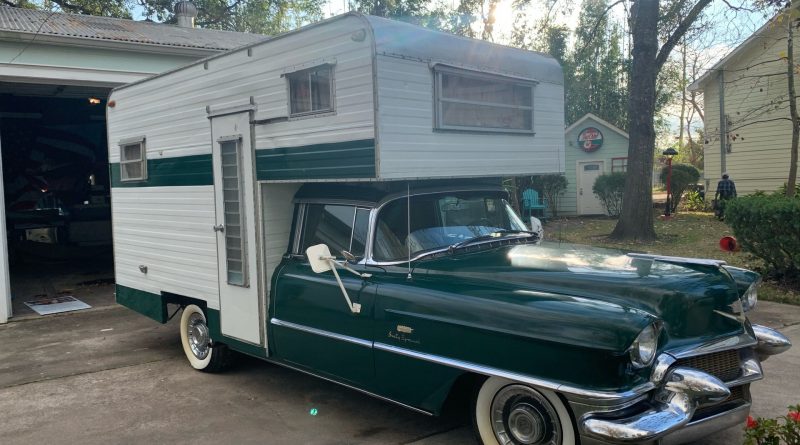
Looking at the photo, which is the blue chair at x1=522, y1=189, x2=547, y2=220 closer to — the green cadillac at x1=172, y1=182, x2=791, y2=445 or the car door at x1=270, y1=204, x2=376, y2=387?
the green cadillac at x1=172, y1=182, x2=791, y2=445

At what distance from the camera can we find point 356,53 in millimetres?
4539

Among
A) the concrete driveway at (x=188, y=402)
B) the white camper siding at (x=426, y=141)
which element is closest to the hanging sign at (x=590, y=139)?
the concrete driveway at (x=188, y=402)

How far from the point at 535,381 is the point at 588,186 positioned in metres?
19.7

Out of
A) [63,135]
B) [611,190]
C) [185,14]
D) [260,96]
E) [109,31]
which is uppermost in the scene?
[185,14]

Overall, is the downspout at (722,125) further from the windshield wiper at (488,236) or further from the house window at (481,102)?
the windshield wiper at (488,236)

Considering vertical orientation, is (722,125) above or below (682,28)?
below

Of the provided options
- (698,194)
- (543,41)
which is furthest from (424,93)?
(543,41)

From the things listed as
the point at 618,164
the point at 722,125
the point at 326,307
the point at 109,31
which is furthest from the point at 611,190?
the point at 326,307

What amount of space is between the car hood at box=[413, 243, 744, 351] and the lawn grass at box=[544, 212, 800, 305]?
3404 millimetres

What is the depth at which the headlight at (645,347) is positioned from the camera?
326 cm

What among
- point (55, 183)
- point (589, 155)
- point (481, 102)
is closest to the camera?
point (481, 102)

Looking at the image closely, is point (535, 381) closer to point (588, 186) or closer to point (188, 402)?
point (188, 402)

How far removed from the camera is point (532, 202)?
21.1 meters

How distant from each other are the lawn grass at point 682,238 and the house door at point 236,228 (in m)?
3.78
